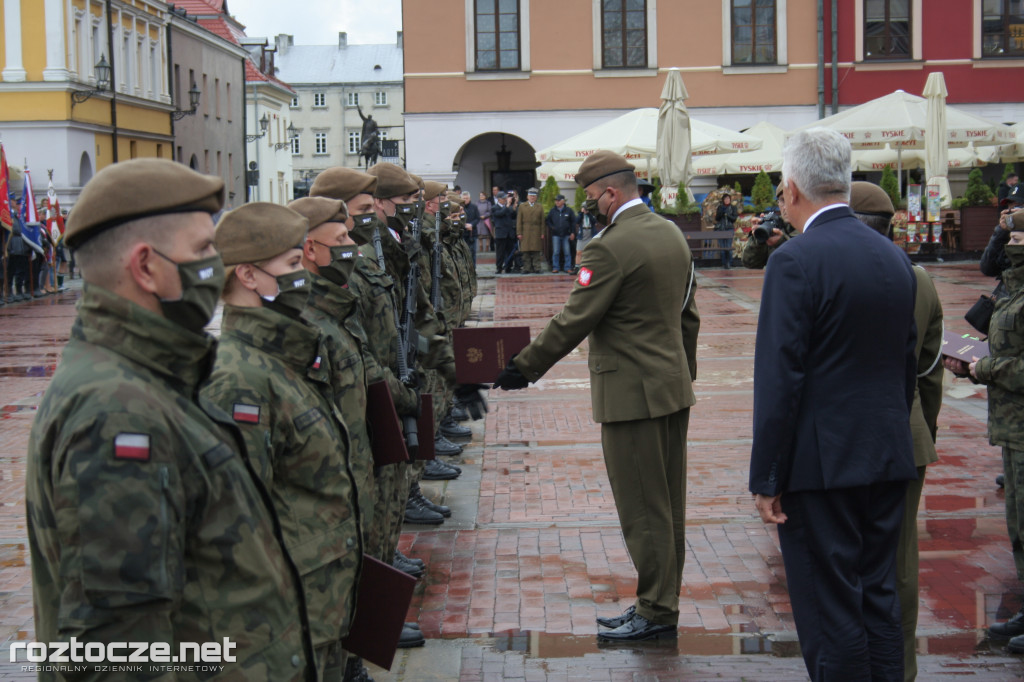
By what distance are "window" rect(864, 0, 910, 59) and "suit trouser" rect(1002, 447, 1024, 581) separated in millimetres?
29765

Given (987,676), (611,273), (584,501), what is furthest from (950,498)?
(611,273)

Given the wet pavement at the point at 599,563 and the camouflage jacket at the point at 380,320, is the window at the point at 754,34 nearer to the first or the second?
the wet pavement at the point at 599,563

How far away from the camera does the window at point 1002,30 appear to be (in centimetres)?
3275

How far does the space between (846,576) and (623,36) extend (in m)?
30.7

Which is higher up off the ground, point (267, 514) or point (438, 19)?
point (438, 19)

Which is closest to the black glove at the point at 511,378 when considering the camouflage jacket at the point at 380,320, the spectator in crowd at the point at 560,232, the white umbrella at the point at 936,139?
the camouflage jacket at the point at 380,320

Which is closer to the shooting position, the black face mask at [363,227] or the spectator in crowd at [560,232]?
the black face mask at [363,227]

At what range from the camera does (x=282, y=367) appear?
3.27m

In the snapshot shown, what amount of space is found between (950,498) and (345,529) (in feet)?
17.3

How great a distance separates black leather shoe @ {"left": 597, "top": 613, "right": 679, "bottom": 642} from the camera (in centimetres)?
510

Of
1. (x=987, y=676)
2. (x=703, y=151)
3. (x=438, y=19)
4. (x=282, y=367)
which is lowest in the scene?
(x=987, y=676)

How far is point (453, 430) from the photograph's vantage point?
9.76 metres

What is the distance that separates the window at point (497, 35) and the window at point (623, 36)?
250 cm

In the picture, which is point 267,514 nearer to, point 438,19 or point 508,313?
point 508,313
